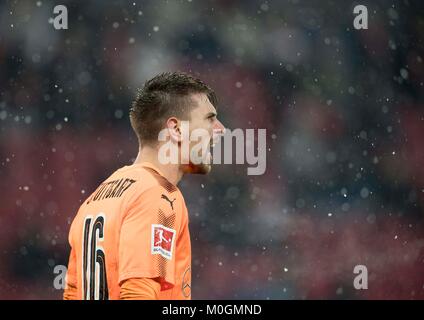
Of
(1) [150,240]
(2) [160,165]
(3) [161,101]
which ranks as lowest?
(1) [150,240]

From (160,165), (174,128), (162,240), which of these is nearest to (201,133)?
(174,128)

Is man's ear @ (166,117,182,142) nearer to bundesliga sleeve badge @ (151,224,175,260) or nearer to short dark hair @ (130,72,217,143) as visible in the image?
short dark hair @ (130,72,217,143)

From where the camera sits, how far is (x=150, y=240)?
2717 mm

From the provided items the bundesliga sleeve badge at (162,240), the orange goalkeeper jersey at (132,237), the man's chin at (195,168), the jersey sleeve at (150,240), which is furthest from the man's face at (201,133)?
the bundesliga sleeve badge at (162,240)

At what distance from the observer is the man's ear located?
320cm

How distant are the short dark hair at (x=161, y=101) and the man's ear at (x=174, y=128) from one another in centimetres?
3

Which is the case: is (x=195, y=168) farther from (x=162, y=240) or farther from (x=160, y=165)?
(x=162, y=240)

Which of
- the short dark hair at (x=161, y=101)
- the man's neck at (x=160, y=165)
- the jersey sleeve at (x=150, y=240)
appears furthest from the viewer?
the short dark hair at (x=161, y=101)

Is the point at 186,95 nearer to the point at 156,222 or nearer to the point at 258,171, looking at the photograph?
the point at 156,222

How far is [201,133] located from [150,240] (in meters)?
0.72

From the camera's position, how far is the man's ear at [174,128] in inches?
126

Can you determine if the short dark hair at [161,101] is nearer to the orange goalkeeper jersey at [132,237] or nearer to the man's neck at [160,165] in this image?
the man's neck at [160,165]
